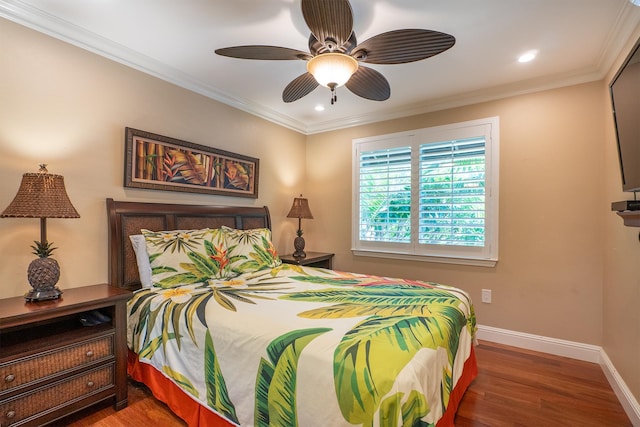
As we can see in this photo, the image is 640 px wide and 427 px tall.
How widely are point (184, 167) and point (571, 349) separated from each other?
3.87 meters

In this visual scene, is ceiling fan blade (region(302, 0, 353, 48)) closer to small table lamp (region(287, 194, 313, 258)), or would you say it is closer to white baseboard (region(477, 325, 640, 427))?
small table lamp (region(287, 194, 313, 258))

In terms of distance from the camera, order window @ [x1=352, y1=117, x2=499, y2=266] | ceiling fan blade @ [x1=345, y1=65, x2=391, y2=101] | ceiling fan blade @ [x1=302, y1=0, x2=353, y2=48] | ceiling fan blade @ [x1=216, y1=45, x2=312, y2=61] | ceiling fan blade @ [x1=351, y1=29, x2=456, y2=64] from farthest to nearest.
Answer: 1. window @ [x1=352, y1=117, x2=499, y2=266]
2. ceiling fan blade @ [x1=345, y1=65, x2=391, y2=101]
3. ceiling fan blade @ [x1=216, y1=45, x2=312, y2=61]
4. ceiling fan blade @ [x1=351, y1=29, x2=456, y2=64]
5. ceiling fan blade @ [x1=302, y1=0, x2=353, y2=48]

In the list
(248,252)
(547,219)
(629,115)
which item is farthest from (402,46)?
(547,219)

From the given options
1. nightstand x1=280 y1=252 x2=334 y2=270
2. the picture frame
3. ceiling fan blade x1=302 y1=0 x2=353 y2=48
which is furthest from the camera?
nightstand x1=280 y1=252 x2=334 y2=270

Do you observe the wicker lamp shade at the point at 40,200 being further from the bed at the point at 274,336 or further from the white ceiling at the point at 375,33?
the white ceiling at the point at 375,33

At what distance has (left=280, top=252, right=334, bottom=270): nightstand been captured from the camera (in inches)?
139

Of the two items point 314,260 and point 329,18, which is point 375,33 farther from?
point 314,260

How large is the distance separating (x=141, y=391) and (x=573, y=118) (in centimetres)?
411

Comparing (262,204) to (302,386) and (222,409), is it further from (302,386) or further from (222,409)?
(302,386)

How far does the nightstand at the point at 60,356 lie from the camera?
5.17 ft

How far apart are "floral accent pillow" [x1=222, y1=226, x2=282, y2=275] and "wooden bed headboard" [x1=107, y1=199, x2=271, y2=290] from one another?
0.28 m

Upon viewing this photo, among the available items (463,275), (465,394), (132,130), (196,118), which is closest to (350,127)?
(196,118)

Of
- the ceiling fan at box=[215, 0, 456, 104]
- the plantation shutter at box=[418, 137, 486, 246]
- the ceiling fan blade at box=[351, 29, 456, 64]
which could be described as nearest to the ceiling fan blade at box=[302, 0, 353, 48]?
the ceiling fan at box=[215, 0, 456, 104]

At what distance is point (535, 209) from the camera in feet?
9.55
